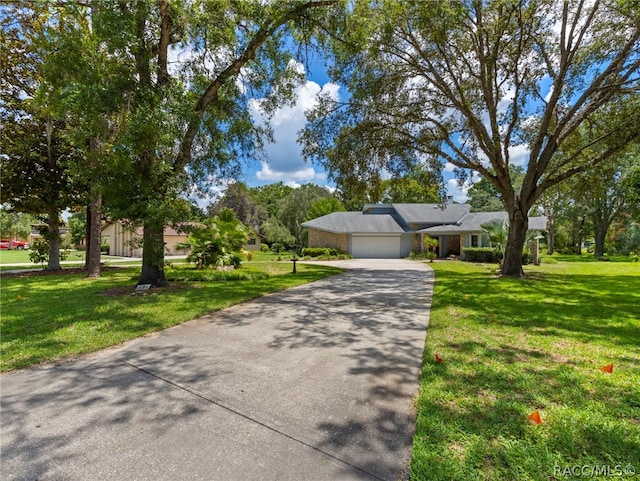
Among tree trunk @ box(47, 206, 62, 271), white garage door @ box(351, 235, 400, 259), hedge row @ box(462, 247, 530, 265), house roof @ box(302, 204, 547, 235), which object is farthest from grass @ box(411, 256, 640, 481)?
white garage door @ box(351, 235, 400, 259)

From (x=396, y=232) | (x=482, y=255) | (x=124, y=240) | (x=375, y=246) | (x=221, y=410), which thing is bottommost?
(x=221, y=410)

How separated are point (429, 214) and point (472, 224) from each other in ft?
13.9

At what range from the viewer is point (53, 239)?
1458 centimetres

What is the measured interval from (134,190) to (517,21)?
12626mm

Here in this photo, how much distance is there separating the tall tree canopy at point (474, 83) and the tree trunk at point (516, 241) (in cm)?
4

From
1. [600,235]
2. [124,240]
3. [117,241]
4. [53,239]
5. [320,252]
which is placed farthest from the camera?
[600,235]

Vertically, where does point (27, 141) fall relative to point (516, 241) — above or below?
above

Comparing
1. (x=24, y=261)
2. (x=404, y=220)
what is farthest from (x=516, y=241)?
(x=24, y=261)

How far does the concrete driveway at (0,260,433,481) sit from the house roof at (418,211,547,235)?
23209 mm

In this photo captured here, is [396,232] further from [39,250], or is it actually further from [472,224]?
[39,250]

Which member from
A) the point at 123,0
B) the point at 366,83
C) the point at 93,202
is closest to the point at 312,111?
the point at 366,83

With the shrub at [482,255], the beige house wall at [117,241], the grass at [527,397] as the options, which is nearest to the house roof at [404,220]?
the shrub at [482,255]

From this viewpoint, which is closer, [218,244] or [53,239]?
[53,239]

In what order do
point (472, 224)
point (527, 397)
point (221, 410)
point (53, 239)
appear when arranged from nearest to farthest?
point (221, 410) < point (527, 397) < point (53, 239) < point (472, 224)
